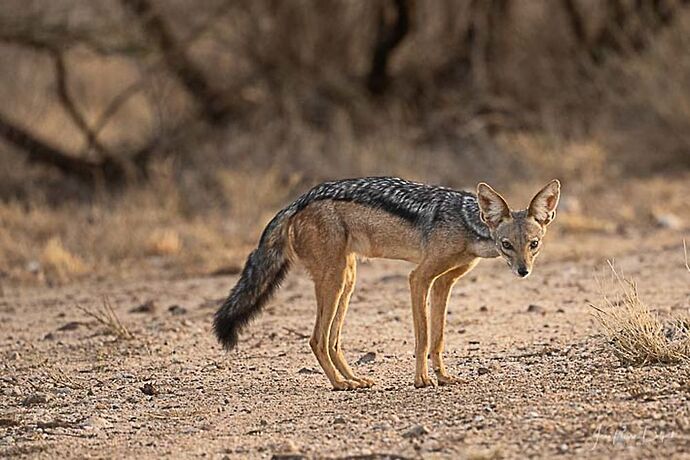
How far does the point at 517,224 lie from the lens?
7191 millimetres

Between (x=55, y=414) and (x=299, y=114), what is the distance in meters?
11.2

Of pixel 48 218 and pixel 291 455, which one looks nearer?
pixel 291 455

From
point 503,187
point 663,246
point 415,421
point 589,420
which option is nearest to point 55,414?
point 415,421

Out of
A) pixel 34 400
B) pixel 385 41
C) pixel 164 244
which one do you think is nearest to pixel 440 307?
pixel 34 400

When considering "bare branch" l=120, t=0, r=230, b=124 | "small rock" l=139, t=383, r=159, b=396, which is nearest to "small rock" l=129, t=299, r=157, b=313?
"small rock" l=139, t=383, r=159, b=396

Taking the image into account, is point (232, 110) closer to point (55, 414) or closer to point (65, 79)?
point (65, 79)

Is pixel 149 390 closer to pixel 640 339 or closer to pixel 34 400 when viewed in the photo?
pixel 34 400

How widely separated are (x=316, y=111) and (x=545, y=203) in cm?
1119

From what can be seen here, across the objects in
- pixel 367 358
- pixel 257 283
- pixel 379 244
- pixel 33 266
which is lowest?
pixel 367 358

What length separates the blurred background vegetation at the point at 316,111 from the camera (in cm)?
1502

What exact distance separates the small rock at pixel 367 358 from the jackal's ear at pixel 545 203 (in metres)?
1.62

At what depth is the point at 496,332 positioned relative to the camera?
8922 millimetres

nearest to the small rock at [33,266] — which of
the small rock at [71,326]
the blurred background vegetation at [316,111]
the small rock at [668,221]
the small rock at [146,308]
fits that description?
the blurred background vegetation at [316,111]

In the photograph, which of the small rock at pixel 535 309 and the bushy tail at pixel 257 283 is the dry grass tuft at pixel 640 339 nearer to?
the bushy tail at pixel 257 283
